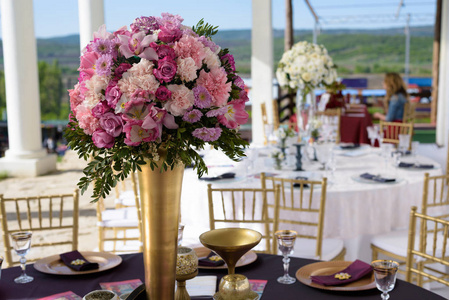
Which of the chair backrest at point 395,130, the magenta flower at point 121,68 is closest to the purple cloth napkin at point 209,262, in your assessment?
the magenta flower at point 121,68

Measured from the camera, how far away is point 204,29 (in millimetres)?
1335

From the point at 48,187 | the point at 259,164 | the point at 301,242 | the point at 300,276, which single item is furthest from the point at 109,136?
the point at 48,187

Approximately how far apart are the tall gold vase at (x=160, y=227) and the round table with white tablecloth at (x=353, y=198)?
6.29 feet

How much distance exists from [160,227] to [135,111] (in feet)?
1.06

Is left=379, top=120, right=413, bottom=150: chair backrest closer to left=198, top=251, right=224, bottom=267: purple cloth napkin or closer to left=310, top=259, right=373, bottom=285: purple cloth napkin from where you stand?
left=310, top=259, right=373, bottom=285: purple cloth napkin

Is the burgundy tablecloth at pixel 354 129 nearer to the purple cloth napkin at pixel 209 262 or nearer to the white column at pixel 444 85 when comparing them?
the white column at pixel 444 85

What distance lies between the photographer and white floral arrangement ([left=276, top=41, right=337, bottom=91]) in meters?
4.25

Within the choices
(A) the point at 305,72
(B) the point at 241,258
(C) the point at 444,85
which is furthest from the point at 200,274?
(C) the point at 444,85

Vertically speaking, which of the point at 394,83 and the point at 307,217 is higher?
the point at 394,83

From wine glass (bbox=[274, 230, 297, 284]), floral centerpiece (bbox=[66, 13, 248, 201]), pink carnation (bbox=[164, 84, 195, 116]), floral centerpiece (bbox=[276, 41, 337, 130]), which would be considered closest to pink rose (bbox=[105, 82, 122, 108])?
floral centerpiece (bbox=[66, 13, 248, 201])

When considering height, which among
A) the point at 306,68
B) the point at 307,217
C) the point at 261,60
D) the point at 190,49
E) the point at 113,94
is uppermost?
the point at 261,60

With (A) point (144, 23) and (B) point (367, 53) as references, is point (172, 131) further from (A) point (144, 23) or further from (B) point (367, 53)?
(B) point (367, 53)

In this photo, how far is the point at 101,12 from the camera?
723 cm

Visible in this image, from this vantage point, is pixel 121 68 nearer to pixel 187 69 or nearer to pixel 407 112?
pixel 187 69
